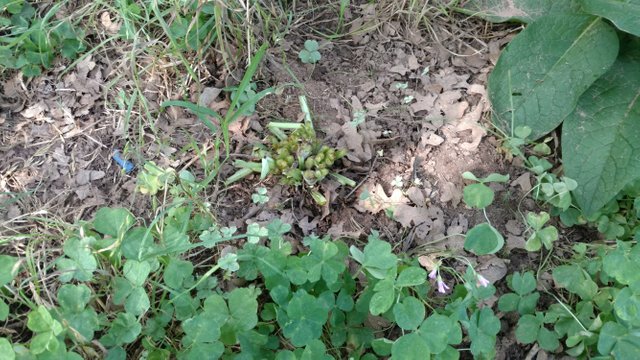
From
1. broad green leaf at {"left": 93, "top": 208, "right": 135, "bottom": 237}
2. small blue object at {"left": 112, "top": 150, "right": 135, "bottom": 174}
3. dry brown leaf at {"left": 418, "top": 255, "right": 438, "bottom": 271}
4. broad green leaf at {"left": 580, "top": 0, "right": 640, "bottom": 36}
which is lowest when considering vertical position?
dry brown leaf at {"left": 418, "top": 255, "right": 438, "bottom": 271}

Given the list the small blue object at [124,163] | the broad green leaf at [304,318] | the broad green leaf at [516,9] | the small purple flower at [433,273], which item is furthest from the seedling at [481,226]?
the small blue object at [124,163]

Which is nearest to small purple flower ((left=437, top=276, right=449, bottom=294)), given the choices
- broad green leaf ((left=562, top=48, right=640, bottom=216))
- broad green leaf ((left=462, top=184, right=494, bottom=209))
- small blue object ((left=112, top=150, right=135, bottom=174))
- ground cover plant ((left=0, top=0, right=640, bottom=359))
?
ground cover plant ((left=0, top=0, right=640, bottom=359))

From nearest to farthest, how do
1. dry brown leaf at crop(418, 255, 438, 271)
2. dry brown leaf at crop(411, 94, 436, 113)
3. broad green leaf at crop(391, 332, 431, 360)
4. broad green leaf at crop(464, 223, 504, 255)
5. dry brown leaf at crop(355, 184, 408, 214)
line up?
broad green leaf at crop(391, 332, 431, 360)
broad green leaf at crop(464, 223, 504, 255)
dry brown leaf at crop(418, 255, 438, 271)
dry brown leaf at crop(355, 184, 408, 214)
dry brown leaf at crop(411, 94, 436, 113)

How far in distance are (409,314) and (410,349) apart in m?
0.10

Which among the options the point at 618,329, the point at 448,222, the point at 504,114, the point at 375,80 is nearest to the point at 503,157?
the point at 504,114

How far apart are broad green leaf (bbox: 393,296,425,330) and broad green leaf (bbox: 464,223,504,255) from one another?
297mm

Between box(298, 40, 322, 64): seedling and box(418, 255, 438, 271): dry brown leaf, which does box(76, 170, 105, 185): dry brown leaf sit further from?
box(418, 255, 438, 271): dry brown leaf

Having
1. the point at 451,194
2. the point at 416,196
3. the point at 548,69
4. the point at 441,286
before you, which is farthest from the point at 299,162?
the point at 548,69

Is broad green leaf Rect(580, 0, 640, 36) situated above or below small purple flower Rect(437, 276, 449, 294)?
above

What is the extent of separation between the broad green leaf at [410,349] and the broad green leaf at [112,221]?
85 cm

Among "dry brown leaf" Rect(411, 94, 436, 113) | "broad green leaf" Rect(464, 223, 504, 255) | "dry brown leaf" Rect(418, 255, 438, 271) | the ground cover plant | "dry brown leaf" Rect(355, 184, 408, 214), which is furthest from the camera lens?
"dry brown leaf" Rect(411, 94, 436, 113)

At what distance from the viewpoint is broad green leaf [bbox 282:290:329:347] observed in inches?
68.8

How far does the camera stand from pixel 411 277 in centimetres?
178

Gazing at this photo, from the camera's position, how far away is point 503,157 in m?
2.30
